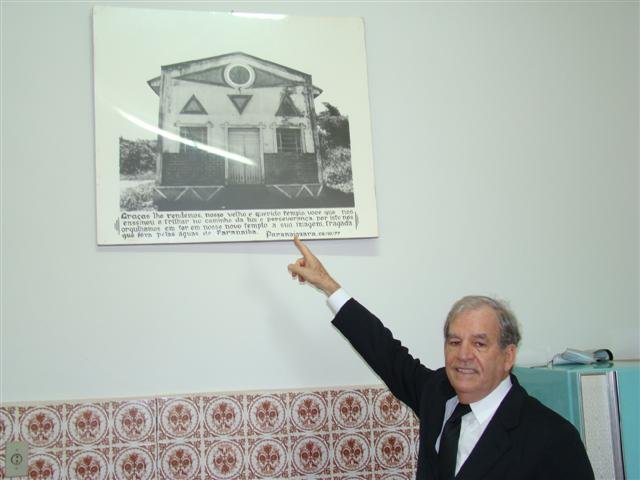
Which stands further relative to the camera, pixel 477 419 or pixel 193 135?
pixel 193 135

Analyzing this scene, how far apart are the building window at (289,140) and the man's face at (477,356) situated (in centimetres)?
84

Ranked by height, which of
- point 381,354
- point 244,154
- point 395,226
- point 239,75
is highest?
point 239,75

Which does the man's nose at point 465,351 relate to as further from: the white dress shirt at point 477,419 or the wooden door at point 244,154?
the wooden door at point 244,154

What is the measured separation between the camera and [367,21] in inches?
83.5

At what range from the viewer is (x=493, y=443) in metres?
1.33

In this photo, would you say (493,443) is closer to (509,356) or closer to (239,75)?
(509,356)

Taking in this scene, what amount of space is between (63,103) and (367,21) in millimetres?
1020

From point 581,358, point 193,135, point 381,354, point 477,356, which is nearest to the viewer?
point 477,356

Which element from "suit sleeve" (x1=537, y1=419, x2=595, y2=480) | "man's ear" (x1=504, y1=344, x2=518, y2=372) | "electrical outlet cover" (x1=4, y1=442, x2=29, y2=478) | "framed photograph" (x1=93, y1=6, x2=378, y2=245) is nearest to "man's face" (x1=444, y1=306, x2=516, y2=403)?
"man's ear" (x1=504, y1=344, x2=518, y2=372)

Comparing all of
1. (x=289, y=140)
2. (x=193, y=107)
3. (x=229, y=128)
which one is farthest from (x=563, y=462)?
(x=193, y=107)

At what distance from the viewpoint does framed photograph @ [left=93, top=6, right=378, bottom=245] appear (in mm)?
1889

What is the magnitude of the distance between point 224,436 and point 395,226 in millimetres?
839

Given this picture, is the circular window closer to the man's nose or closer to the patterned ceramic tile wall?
the patterned ceramic tile wall

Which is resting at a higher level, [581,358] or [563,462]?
[581,358]
